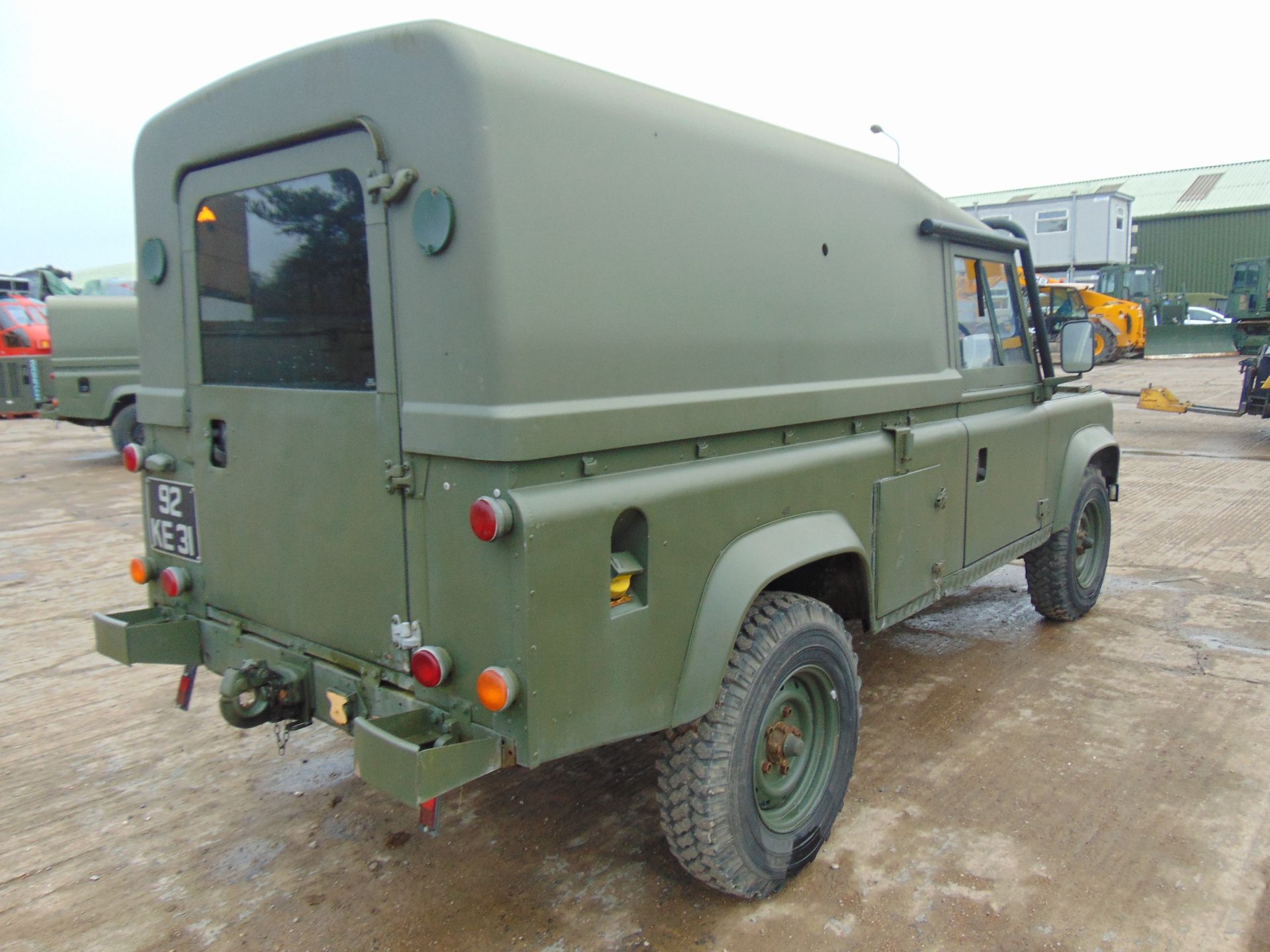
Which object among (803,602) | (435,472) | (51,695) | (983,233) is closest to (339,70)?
(435,472)

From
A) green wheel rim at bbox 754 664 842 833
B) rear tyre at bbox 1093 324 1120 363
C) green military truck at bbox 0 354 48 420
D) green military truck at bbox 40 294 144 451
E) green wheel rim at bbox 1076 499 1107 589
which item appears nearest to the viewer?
green wheel rim at bbox 754 664 842 833

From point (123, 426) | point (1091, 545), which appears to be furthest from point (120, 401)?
point (1091, 545)

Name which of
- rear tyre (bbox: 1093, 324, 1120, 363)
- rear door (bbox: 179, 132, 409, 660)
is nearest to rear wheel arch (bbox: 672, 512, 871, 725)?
rear door (bbox: 179, 132, 409, 660)

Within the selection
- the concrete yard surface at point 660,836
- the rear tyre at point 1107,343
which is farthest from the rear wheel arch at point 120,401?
the rear tyre at point 1107,343

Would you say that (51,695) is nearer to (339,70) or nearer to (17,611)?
(17,611)

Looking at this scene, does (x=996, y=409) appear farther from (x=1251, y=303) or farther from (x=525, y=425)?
(x=1251, y=303)

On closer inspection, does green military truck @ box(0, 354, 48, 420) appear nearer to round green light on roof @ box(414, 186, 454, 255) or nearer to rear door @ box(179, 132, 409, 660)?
rear door @ box(179, 132, 409, 660)

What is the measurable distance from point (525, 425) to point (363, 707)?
1.04m

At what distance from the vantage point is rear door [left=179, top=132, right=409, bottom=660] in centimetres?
257

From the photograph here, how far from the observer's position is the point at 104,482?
1084 cm

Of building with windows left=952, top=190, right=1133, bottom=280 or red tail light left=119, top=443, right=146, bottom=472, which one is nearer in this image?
red tail light left=119, top=443, right=146, bottom=472

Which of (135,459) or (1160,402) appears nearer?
(135,459)

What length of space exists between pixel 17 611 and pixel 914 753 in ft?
17.9

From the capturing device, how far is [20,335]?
44.4 ft
